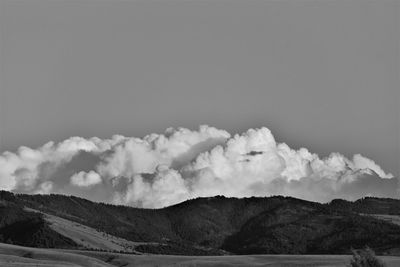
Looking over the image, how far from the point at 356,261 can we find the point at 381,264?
3912 mm

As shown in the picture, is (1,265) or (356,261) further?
(1,265)

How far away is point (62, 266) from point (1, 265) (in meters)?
14.0

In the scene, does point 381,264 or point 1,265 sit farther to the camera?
point 1,265

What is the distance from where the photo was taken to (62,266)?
588 feet

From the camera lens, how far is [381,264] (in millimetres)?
139250

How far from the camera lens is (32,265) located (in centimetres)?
17850

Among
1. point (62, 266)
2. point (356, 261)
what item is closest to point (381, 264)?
point (356, 261)

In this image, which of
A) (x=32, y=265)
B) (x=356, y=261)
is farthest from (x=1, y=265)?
(x=356, y=261)

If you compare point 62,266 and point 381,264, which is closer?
point 381,264

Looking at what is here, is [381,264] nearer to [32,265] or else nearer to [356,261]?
[356,261]

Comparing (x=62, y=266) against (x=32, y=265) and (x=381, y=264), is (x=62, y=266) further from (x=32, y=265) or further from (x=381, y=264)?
(x=381, y=264)

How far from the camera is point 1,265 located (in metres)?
169

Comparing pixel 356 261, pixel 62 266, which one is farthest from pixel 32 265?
pixel 356 261

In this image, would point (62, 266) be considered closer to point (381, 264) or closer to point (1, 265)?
point (1, 265)
